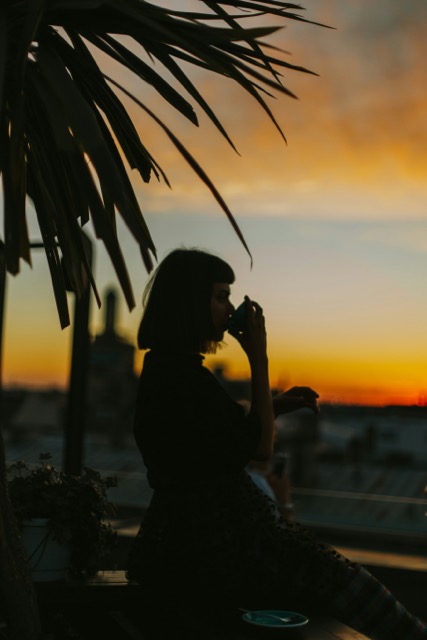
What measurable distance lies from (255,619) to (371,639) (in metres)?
0.21

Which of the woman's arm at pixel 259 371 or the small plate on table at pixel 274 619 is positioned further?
the woman's arm at pixel 259 371

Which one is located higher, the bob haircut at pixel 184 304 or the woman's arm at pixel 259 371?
the bob haircut at pixel 184 304

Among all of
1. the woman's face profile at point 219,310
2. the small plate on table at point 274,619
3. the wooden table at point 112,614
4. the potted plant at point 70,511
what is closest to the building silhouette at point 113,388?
the potted plant at point 70,511

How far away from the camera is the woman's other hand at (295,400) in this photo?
82.5 inches

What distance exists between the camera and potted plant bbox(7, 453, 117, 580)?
7.11 ft

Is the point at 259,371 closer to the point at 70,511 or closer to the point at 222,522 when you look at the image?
the point at 222,522

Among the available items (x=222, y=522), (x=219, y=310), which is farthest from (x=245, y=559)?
(x=219, y=310)

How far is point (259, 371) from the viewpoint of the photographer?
1.86 metres

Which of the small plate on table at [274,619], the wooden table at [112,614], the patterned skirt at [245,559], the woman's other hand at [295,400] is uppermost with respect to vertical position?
the woman's other hand at [295,400]

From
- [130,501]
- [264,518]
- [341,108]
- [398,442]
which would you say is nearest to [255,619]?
[264,518]

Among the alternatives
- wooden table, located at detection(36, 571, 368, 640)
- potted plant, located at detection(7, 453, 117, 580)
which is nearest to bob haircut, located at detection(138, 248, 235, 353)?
potted plant, located at detection(7, 453, 117, 580)

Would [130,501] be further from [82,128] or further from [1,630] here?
[82,128]

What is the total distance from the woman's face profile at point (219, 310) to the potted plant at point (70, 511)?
0.51m

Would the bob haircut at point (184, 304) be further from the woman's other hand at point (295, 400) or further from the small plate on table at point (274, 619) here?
the small plate on table at point (274, 619)
